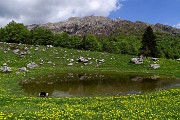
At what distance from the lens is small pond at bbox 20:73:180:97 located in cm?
4609

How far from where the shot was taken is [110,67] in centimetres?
7331

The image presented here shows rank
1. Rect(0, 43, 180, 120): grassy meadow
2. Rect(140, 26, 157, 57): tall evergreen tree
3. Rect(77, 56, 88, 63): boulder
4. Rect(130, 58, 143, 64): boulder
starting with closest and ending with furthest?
Rect(0, 43, 180, 120): grassy meadow
Rect(130, 58, 143, 64): boulder
Rect(77, 56, 88, 63): boulder
Rect(140, 26, 157, 57): tall evergreen tree

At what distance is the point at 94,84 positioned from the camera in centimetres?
5338

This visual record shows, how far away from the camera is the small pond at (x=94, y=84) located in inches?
1815

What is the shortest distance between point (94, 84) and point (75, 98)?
18.7 m

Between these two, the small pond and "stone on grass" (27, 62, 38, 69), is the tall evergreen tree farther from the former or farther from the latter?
"stone on grass" (27, 62, 38, 69)

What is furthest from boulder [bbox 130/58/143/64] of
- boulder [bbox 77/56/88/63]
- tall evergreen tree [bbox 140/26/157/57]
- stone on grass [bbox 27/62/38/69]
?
stone on grass [bbox 27/62/38/69]

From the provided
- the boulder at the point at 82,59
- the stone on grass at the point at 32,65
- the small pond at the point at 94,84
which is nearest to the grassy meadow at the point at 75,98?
the boulder at the point at 82,59

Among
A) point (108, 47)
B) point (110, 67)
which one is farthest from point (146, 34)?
point (108, 47)

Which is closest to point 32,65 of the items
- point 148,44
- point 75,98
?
point 75,98

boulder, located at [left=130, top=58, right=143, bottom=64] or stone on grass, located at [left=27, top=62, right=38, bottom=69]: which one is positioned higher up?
boulder, located at [left=130, top=58, right=143, bottom=64]

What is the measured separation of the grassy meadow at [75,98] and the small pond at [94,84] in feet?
11.1

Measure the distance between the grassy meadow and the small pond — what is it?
338 cm

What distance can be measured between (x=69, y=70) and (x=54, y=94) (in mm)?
24050
